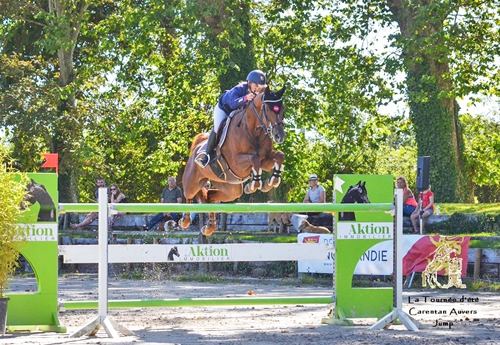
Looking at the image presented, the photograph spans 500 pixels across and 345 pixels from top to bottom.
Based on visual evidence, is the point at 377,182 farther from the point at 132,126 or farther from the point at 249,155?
the point at 132,126

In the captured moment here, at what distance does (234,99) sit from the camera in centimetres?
912

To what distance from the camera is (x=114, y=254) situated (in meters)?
7.63

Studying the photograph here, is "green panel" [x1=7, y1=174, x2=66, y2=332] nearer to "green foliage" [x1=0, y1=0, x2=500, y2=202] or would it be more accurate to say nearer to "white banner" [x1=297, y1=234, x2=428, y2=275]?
"white banner" [x1=297, y1=234, x2=428, y2=275]

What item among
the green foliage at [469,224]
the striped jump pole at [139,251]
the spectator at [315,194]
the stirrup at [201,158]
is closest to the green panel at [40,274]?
the striped jump pole at [139,251]

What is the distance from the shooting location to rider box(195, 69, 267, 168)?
8789 mm

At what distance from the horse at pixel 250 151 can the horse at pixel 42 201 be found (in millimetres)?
2073

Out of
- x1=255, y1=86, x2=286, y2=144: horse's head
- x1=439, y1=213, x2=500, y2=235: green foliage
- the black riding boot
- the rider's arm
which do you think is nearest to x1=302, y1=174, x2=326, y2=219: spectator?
x1=439, y1=213, x2=500, y2=235: green foliage

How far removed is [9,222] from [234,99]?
2.96 meters

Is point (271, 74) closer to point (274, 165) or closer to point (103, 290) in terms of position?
point (274, 165)

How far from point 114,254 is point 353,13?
14.6 metres

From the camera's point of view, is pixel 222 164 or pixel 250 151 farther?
pixel 222 164

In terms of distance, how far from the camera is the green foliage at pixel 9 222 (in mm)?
7164

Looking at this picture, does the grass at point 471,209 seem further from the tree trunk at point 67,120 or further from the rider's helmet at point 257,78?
the tree trunk at point 67,120

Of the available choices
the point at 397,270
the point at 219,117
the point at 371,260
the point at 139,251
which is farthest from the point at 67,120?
the point at 397,270
